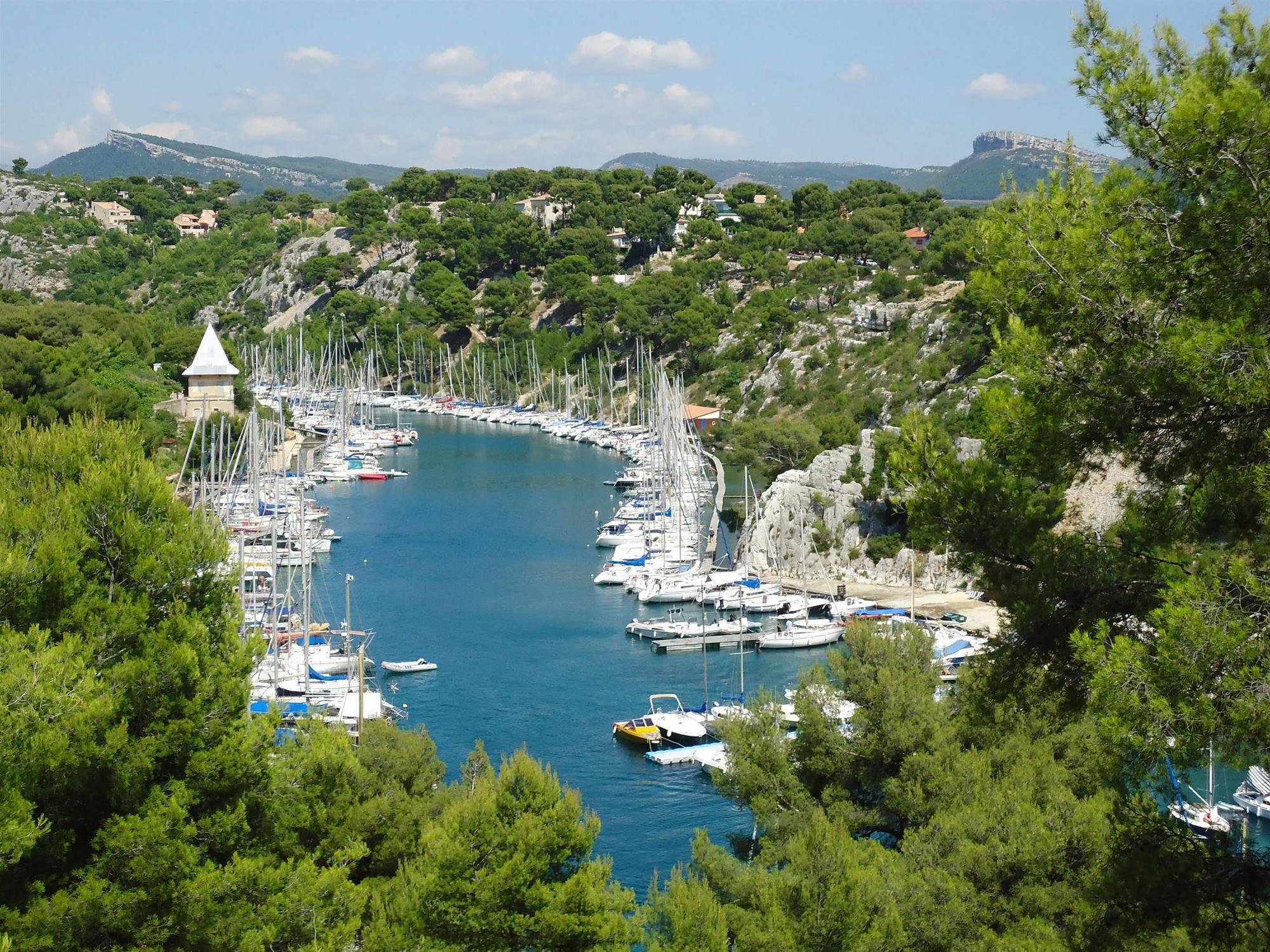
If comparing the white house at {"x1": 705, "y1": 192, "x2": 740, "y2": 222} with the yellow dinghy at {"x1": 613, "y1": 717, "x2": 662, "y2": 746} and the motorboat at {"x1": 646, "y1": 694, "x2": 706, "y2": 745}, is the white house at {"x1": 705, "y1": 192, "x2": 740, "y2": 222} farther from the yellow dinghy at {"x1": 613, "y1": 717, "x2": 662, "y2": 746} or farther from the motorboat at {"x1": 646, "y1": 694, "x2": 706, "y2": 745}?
the yellow dinghy at {"x1": 613, "y1": 717, "x2": 662, "y2": 746}

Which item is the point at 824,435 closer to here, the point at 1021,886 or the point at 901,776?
the point at 901,776

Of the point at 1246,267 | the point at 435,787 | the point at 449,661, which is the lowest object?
the point at 449,661

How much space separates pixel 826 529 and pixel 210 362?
25610 mm

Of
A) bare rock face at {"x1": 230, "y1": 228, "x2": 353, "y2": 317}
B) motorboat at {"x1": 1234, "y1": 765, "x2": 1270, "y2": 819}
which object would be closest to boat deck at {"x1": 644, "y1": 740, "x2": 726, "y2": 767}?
motorboat at {"x1": 1234, "y1": 765, "x2": 1270, "y2": 819}

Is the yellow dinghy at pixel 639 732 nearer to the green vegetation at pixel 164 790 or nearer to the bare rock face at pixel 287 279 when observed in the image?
the green vegetation at pixel 164 790

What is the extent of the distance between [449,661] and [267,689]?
4853 mm

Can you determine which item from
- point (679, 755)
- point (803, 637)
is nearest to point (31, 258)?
point (803, 637)

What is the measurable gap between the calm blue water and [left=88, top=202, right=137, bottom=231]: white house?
210 ft

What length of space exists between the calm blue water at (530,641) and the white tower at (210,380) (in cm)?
532

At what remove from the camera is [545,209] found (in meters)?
84.9

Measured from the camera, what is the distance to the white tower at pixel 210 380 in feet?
156

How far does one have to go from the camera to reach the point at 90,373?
41.4 metres

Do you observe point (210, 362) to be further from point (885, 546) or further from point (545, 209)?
point (545, 209)

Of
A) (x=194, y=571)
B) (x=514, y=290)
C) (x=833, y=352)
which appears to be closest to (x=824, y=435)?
(x=833, y=352)
